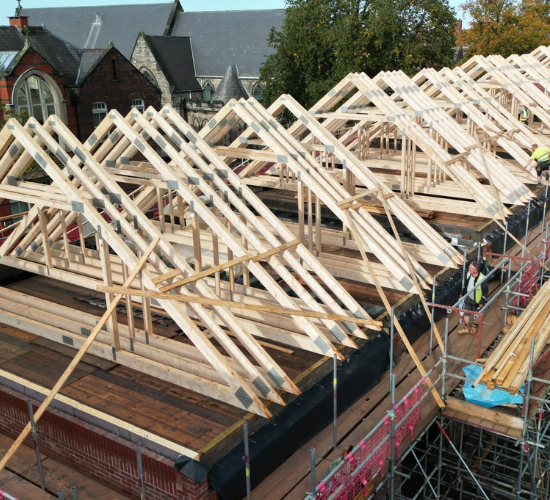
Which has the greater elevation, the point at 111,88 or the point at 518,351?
the point at 111,88

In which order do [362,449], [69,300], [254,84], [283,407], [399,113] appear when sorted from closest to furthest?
[362,449] < [283,407] < [69,300] < [399,113] < [254,84]

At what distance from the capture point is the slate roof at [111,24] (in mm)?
44594

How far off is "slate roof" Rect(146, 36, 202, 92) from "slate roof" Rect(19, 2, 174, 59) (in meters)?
2.08

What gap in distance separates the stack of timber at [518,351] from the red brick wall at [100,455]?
139 inches

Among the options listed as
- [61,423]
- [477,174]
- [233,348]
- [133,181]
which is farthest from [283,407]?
[477,174]

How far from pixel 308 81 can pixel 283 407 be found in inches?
1120

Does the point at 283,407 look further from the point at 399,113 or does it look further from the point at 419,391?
the point at 399,113

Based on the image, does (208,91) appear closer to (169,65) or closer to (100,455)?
(169,65)

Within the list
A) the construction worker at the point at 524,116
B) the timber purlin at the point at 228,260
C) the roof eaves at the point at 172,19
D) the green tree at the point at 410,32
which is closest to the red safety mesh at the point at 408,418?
the timber purlin at the point at 228,260

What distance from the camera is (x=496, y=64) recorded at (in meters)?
20.6

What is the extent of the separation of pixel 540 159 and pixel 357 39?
17.5 meters

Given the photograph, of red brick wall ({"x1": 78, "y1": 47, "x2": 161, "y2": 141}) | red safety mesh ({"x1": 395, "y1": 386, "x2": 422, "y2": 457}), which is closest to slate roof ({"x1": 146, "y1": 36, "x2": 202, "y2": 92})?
red brick wall ({"x1": 78, "y1": 47, "x2": 161, "y2": 141})

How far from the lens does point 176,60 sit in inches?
1699

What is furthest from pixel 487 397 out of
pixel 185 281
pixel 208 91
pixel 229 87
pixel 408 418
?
pixel 208 91
